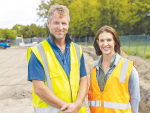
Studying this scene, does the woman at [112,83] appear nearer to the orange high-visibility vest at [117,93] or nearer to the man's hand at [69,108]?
the orange high-visibility vest at [117,93]

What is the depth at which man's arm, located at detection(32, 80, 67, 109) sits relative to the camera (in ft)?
6.44

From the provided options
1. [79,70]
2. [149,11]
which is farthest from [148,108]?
[149,11]

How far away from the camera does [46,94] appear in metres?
1.96

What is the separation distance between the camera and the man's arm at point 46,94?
77.3 inches

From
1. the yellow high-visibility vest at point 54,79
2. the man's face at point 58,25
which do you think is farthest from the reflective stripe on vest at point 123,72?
the man's face at point 58,25

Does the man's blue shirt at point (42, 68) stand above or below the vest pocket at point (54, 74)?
above

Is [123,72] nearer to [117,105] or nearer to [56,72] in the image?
[117,105]

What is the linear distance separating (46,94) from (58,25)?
35.3 inches

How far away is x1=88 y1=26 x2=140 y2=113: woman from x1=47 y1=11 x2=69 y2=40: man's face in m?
0.58

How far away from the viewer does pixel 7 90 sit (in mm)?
7336

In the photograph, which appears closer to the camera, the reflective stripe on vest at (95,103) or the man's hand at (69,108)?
the man's hand at (69,108)

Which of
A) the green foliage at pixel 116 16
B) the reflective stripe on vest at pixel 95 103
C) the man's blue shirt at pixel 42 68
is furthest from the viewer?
the green foliage at pixel 116 16

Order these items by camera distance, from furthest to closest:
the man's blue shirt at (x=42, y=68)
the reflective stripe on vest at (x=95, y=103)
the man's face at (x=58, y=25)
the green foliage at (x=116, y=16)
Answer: the green foliage at (x=116, y=16)
the reflective stripe on vest at (x=95, y=103)
the man's face at (x=58, y=25)
the man's blue shirt at (x=42, y=68)

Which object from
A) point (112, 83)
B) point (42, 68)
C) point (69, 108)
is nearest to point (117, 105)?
point (112, 83)
